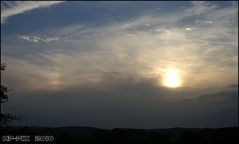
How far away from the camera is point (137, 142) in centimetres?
15175

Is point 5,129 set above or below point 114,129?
below

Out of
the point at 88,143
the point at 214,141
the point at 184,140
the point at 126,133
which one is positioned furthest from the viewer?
the point at 126,133

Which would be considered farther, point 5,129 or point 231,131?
point 231,131

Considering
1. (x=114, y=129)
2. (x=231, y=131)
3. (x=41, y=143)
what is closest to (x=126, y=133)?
(x=114, y=129)

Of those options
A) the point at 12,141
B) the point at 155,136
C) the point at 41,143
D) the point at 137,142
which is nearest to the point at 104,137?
the point at 137,142

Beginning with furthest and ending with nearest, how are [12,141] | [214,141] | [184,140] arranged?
[214,141] → [184,140] → [12,141]

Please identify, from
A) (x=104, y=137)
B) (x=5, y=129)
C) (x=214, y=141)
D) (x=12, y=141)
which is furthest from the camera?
(x=104, y=137)

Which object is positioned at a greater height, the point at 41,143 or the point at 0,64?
the point at 0,64

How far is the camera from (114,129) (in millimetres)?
166125

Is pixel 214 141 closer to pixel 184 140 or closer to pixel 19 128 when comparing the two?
pixel 184 140

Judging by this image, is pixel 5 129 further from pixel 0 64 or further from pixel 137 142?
pixel 137 142

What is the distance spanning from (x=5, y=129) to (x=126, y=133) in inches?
4774

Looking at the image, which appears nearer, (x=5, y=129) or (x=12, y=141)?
(x=5, y=129)

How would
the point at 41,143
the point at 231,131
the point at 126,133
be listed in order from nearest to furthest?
the point at 41,143 < the point at 231,131 < the point at 126,133
